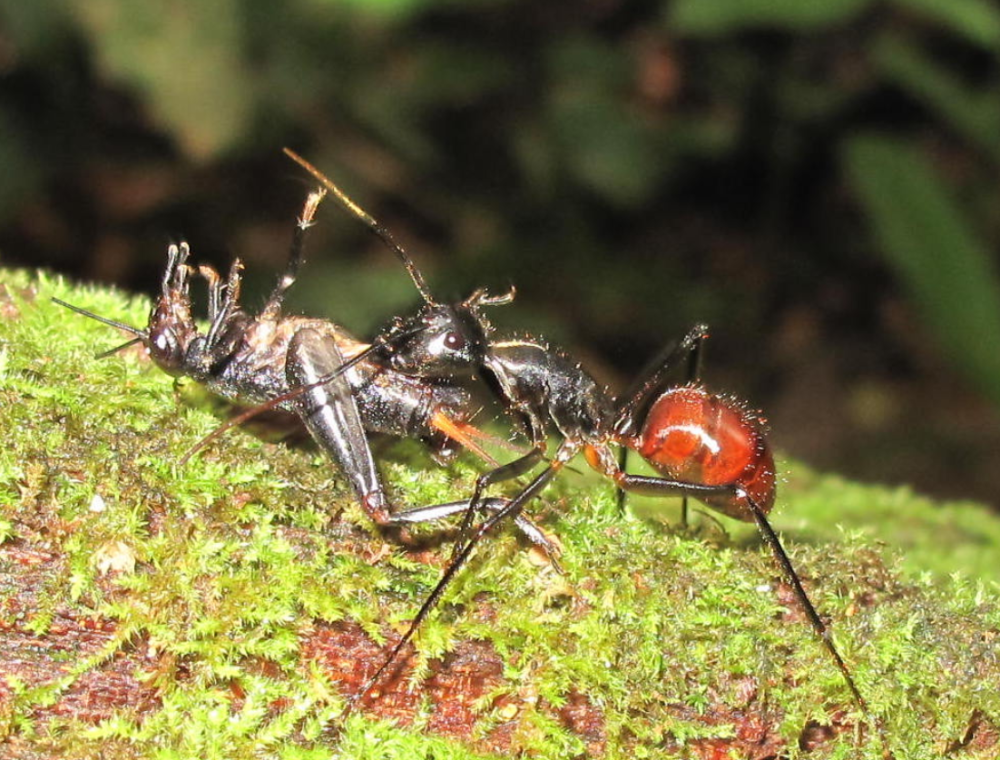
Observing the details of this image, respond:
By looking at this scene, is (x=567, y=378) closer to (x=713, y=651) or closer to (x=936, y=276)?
(x=713, y=651)

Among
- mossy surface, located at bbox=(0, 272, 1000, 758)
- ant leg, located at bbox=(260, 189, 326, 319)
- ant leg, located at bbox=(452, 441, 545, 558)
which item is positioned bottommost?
mossy surface, located at bbox=(0, 272, 1000, 758)

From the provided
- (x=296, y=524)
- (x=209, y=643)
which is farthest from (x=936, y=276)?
(x=209, y=643)

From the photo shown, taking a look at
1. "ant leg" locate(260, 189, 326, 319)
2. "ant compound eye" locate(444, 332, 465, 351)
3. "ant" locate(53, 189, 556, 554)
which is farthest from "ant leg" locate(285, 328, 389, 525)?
Answer: "ant compound eye" locate(444, 332, 465, 351)

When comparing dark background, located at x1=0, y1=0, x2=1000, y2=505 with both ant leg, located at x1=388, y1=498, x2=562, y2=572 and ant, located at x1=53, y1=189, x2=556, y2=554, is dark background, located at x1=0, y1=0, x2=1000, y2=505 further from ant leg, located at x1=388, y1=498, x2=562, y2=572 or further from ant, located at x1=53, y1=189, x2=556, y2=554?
ant leg, located at x1=388, y1=498, x2=562, y2=572

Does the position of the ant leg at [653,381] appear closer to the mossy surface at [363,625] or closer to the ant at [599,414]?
the ant at [599,414]

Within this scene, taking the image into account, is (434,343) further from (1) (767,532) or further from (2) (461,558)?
(1) (767,532)

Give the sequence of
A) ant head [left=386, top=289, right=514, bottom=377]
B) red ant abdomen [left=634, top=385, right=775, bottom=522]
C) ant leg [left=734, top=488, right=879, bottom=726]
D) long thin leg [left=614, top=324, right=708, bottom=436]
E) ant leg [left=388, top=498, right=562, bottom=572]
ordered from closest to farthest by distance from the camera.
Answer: ant leg [left=734, top=488, right=879, bottom=726], ant leg [left=388, top=498, right=562, bottom=572], ant head [left=386, top=289, right=514, bottom=377], red ant abdomen [left=634, top=385, right=775, bottom=522], long thin leg [left=614, top=324, right=708, bottom=436]
